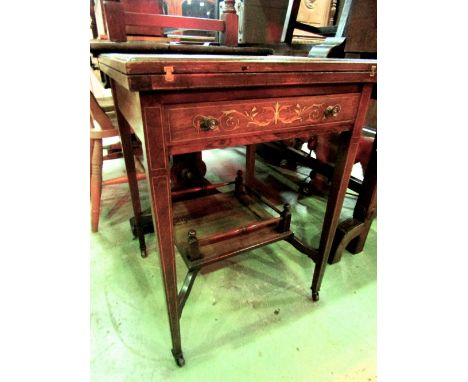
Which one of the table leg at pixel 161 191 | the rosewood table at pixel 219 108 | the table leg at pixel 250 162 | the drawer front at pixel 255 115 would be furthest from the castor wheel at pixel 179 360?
the table leg at pixel 250 162

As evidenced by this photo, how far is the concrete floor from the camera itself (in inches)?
33.3

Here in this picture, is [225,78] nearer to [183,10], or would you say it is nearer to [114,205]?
[114,205]

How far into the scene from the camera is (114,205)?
1.69 m

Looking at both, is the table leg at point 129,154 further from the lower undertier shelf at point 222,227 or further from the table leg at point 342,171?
the table leg at point 342,171

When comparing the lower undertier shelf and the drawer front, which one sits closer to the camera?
the drawer front

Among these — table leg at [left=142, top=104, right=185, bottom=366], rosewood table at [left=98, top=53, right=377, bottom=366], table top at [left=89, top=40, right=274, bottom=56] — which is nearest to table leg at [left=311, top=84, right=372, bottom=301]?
rosewood table at [left=98, top=53, right=377, bottom=366]

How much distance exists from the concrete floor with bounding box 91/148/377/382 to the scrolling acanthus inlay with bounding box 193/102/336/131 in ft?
2.46

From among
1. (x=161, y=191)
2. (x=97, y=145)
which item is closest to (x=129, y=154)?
(x=97, y=145)

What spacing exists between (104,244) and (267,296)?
87 centimetres

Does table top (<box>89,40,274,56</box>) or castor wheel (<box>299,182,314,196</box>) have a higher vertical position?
table top (<box>89,40,274,56</box>)

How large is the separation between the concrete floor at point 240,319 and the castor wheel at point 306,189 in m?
0.51

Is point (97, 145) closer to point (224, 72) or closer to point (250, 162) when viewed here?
point (250, 162)

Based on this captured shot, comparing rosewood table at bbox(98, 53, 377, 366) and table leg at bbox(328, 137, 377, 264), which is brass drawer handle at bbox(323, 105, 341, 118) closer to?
rosewood table at bbox(98, 53, 377, 366)
